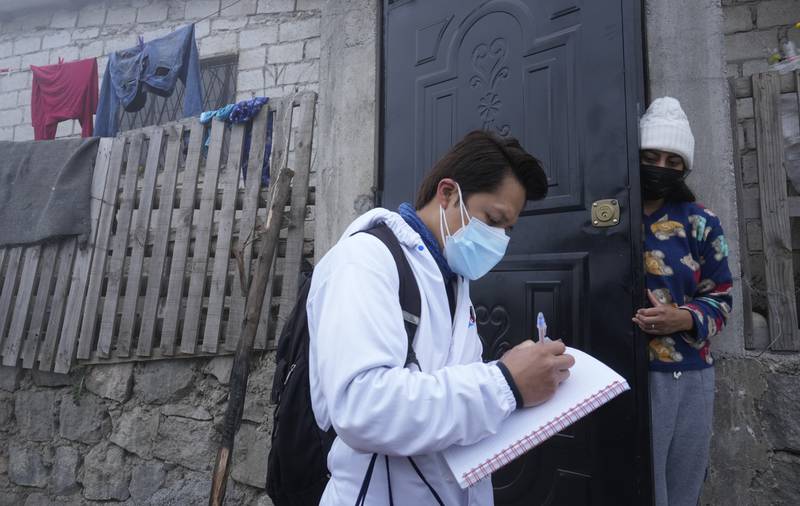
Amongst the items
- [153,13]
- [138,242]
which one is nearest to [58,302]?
[138,242]

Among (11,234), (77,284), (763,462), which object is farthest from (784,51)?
(11,234)

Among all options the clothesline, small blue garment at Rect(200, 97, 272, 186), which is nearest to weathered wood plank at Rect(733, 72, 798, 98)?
small blue garment at Rect(200, 97, 272, 186)

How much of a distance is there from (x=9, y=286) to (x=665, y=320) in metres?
4.61

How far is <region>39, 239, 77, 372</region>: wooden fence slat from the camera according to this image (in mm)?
3602

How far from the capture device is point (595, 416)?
1.92m

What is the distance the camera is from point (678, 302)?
1810mm

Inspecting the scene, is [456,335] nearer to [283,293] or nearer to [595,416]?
[595,416]

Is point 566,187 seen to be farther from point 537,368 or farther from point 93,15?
point 93,15

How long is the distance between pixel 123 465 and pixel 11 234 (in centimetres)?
205

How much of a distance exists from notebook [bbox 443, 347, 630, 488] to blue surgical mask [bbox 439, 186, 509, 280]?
0.36 m

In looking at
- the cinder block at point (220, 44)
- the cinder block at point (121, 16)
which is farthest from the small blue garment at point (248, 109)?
the cinder block at point (121, 16)

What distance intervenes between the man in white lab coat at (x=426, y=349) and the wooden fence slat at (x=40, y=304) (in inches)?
140

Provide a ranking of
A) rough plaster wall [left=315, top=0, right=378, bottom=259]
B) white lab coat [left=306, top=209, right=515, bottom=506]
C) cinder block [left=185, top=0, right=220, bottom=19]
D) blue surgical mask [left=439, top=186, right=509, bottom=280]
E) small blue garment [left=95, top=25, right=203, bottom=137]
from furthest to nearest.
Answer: cinder block [left=185, top=0, right=220, bottom=19]
small blue garment [left=95, top=25, right=203, bottom=137]
rough plaster wall [left=315, top=0, right=378, bottom=259]
blue surgical mask [left=439, top=186, right=509, bottom=280]
white lab coat [left=306, top=209, right=515, bottom=506]

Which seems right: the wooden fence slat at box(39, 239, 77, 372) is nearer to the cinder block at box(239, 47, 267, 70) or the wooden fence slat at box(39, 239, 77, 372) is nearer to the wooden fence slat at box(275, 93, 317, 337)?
the wooden fence slat at box(275, 93, 317, 337)
